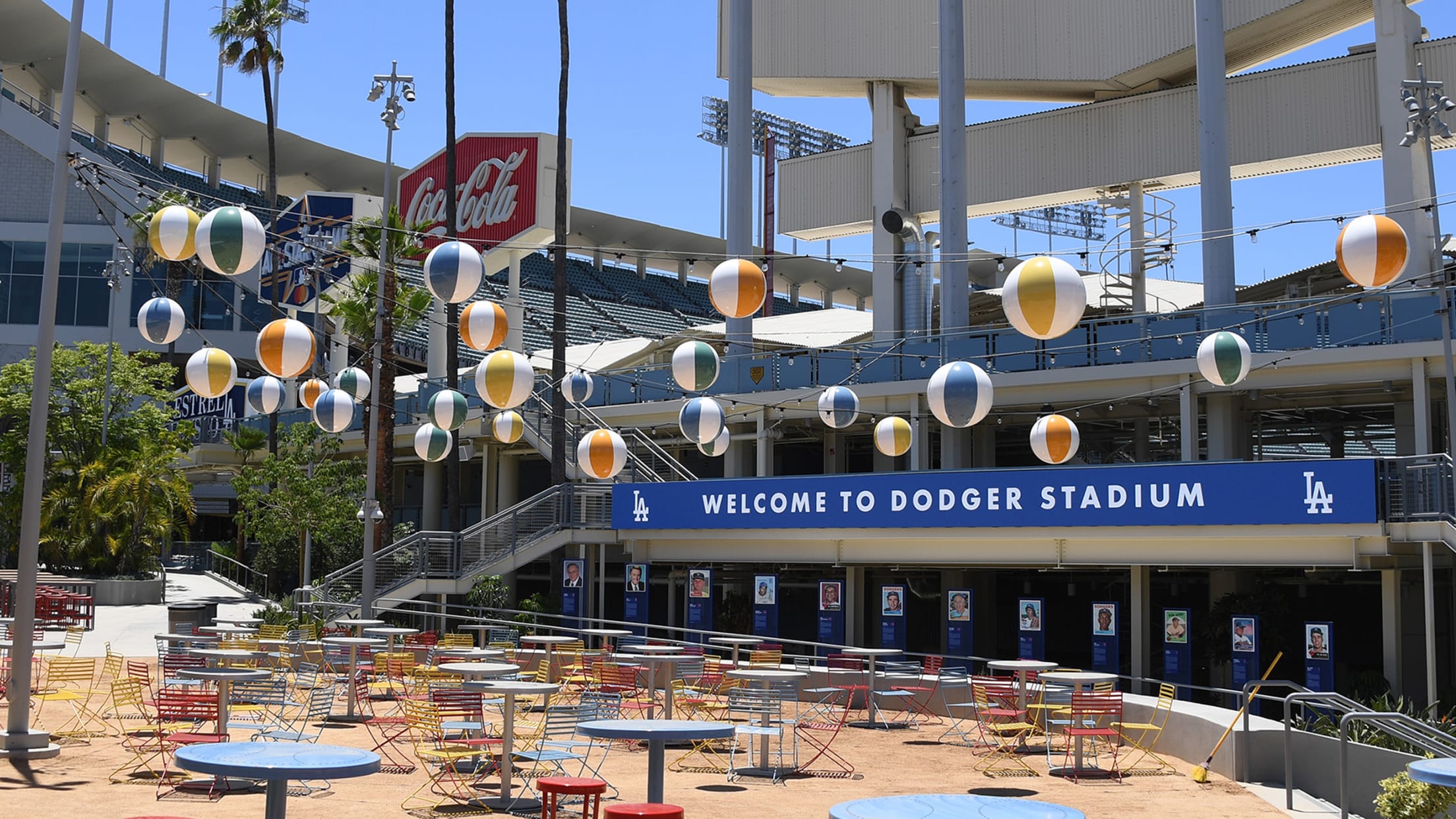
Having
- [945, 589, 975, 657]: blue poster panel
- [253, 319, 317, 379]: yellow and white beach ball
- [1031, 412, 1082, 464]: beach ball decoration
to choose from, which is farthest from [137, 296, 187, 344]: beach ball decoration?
[945, 589, 975, 657]: blue poster panel

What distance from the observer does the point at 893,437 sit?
22.3m

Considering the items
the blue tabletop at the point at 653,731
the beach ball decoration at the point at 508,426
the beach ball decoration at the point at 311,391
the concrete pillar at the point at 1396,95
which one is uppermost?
the concrete pillar at the point at 1396,95

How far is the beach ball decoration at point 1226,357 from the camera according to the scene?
1803 cm

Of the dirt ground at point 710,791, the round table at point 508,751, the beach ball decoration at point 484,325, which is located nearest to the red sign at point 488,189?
the beach ball decoration at point 484,325

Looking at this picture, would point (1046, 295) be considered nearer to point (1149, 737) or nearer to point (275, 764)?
point (1149, 737)

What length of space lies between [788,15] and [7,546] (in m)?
26.2

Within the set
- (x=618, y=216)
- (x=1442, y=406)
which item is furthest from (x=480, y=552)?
(x=618, y=216)

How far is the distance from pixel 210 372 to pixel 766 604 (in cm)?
1193

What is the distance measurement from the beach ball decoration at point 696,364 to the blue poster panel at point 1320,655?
32.1ft

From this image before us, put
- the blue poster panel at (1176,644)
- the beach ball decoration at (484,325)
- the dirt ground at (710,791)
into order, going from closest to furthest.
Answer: the dirt ground at (710,791), the beach ball decoration at (484,325), the blue poster panel at (1176,644)

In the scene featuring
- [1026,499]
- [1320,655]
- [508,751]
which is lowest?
[508,751]

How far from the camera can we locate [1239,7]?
101ft

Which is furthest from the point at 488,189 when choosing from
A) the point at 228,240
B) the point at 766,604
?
the point at 228,240

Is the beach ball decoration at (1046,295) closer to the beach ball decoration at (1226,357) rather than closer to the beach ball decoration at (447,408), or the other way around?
the beach ball decoration at (1226,357)
